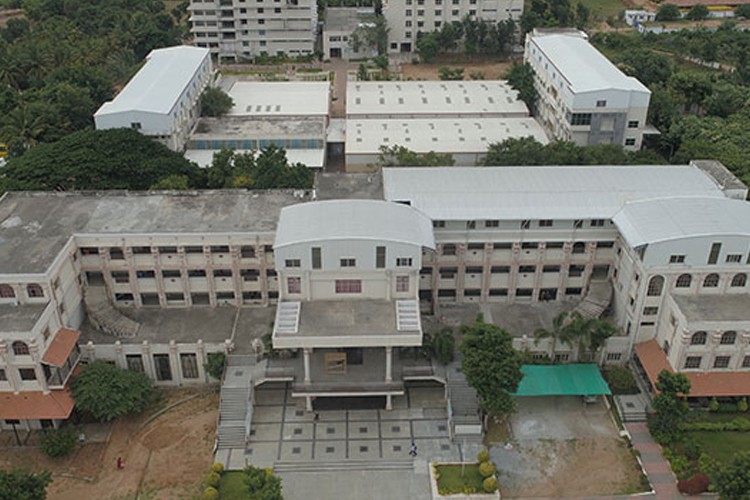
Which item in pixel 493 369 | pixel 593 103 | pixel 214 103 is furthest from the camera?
pixel 214 103

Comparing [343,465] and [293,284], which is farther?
[293,284]

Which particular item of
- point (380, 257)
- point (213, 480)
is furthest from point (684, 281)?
point (213, 480)

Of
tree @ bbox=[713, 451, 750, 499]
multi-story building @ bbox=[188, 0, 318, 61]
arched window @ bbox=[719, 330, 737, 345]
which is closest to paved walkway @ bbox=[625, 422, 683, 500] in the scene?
tree @ bbox=[713, 451, 750, 499]

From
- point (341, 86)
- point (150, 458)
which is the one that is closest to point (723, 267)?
point (150, 458)

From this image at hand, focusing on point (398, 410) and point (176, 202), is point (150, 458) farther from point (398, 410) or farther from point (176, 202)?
Result: point (176, 202)

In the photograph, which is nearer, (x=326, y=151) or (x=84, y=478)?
(x=84, y=478)

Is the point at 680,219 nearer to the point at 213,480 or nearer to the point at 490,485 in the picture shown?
the point at 490,485

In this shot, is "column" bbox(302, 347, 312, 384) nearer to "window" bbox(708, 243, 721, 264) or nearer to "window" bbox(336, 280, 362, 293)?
"window" bbox(336, 280, 362, 293)
